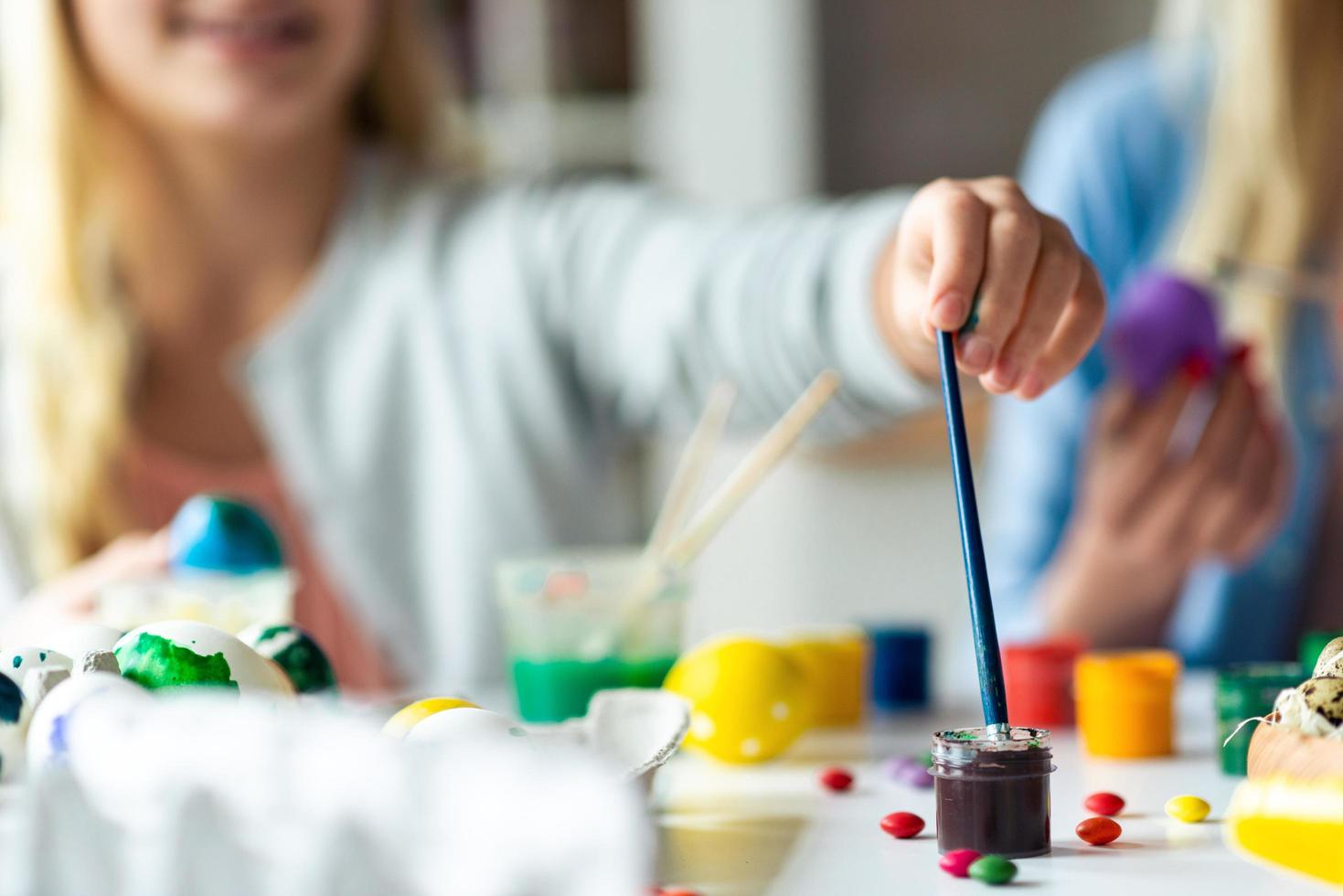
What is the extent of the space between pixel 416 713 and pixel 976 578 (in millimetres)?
208

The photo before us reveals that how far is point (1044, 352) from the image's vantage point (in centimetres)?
61

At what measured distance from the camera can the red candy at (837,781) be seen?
64cm

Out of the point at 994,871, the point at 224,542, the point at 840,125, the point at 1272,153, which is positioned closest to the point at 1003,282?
the point at 994,871

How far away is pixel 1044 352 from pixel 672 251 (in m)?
0.65

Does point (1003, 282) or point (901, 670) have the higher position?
point (1003, 282)

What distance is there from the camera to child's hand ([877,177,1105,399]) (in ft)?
1.84

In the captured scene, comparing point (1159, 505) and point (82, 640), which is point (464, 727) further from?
point (1159, 505)

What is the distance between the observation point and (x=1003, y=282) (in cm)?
56

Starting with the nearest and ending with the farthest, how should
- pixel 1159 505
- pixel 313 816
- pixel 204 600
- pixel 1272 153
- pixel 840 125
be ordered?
1. pixel 313 816
2. pixel 204 600
3. pixel 1159 505
4. pixel 1272 153
5. pixel 840 125

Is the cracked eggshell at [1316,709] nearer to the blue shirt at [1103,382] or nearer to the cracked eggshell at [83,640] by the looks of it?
the cracked eggshell at [83,640]

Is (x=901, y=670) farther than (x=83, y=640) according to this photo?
Yes

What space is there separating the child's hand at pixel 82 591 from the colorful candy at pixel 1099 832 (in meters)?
0.55

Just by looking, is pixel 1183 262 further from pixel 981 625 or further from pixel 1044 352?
pixel 981 625

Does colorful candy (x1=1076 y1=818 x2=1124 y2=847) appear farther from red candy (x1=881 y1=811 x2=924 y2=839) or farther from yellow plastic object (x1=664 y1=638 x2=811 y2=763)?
yellow plastic object (x1=664 y1=638 x2=811 y2=763)
